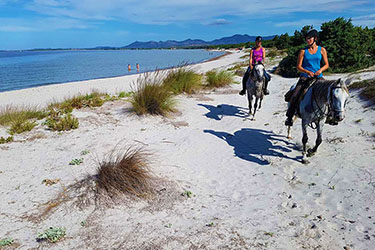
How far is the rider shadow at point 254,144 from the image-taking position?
20.6 ft

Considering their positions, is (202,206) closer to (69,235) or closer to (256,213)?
(256,213)

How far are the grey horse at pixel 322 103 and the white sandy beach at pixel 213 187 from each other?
1.03 metres

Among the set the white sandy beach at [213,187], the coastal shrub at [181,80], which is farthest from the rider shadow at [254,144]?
the coastal shrub at [181,80]

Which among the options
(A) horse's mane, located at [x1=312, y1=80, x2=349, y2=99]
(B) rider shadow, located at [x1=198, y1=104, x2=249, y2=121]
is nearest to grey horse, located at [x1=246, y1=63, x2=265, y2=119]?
(B) rider shadow, located at [x1=198, y1=104, x2=249, y2=121]

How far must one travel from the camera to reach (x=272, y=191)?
4.75 meters

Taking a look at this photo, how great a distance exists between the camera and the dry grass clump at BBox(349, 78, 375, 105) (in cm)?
879

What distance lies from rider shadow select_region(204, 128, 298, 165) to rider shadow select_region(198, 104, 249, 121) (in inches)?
68.4

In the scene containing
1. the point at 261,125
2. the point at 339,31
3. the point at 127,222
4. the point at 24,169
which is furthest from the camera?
the point at 339,31

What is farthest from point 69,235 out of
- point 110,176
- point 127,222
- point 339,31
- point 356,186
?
point 339,31

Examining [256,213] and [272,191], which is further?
[272,191]

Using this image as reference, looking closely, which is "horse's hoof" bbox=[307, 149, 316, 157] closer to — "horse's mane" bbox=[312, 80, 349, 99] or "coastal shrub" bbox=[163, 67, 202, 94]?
"horse's mane" bbox=[312, 80, 349, 99]

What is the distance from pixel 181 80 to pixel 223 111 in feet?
11.2

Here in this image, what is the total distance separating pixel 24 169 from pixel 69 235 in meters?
2.93

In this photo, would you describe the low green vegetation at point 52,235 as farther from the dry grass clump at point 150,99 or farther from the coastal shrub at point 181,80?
the coastal shrub at point 181,80
